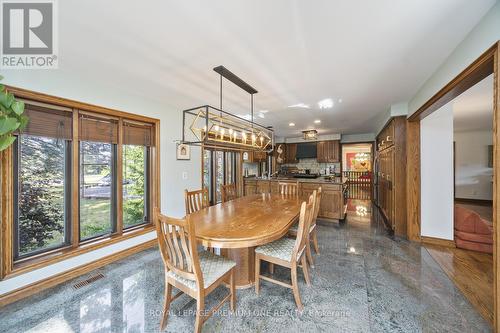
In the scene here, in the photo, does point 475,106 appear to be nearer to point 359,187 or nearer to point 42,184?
point 359,187

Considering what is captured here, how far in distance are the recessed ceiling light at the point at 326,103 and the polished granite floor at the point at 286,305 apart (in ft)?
8.30

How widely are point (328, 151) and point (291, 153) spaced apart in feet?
4.59

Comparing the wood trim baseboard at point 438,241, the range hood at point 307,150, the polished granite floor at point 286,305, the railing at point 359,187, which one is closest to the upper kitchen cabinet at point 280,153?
the range hood at point 307,150

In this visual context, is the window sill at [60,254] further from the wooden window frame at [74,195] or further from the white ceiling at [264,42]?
the white ceiling at [264,42]

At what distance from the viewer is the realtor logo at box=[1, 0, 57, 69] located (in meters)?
1.39

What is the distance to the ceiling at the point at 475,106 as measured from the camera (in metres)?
2.82

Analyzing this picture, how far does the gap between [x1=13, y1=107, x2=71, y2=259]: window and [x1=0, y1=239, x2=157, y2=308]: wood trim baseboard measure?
35 centimetres

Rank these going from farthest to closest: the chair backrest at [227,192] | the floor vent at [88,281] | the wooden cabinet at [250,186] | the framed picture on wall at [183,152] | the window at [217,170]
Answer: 1. the wooden cabinet at [250,186]
2. the window at [217,170]
3. the framed picture on wall at [183,152]
4. the chair backrest at [227,192]
5. the floor vent at [88,281]

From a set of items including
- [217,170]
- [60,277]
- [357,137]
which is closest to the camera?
[60,277]

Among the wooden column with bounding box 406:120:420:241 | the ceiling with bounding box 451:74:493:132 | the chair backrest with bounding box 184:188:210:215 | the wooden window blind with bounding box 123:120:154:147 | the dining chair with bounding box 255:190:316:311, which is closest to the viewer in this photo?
the dining chair with bounding box 255:190:316:311

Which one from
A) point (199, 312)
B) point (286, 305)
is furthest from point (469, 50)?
point (199, 312)

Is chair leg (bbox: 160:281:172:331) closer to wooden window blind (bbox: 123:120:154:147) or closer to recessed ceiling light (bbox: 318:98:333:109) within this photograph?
wooden window blind (bbox: 123:120:154:147)

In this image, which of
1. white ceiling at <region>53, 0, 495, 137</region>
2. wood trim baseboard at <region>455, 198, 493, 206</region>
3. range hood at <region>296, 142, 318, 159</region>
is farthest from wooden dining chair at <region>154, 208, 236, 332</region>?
wood trim baseboard at <region>455, 198, 493, 206</region>

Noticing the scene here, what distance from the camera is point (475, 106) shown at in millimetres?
3695
